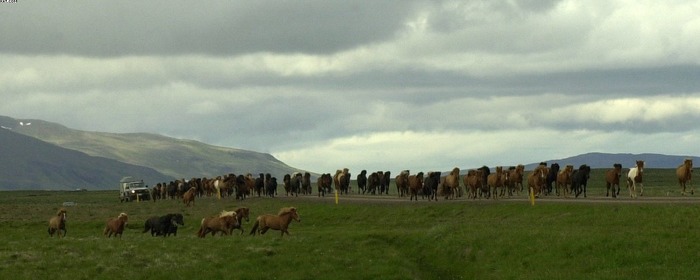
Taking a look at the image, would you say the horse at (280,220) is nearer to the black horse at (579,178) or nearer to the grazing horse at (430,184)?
the black horse at (579,178)

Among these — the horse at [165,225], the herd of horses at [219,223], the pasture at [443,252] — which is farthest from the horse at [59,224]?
the pasture at [443,252]

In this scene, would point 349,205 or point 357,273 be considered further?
point 349,205

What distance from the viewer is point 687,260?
33406 mm

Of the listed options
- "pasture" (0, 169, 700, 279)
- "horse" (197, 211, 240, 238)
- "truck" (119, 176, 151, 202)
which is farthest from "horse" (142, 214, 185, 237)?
"truck" (119, 176, 151, 202)

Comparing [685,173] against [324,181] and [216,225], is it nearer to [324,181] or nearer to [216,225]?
[216,225]

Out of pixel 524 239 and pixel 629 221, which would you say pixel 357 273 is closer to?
pixel 524 239

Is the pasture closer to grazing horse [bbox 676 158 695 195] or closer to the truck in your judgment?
grazing horse [bbox 676 158 695 195]

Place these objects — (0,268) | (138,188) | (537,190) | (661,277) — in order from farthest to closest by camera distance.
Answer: (138,188)
(537,190)
(0,268)
(661,277)

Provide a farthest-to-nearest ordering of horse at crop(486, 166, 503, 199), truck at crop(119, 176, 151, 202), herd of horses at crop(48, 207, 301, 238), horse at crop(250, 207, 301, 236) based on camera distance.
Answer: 1. truck at crop(119, 176, 151, 202)
2. horse at crop(486, 166, 503, 199)
3. herd of horses at crop(48, 207, 301, 238)
4. horse at crop(250, 207, 301, 236)

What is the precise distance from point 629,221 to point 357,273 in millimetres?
14012

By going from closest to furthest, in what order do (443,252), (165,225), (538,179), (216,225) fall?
(443,252) < (216,225) < (165,225) < (538,179)

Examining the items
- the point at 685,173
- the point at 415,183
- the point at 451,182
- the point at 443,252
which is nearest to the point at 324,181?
the point at 415,183

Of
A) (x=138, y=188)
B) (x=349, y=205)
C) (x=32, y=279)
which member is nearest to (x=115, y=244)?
(x=32, y=279)

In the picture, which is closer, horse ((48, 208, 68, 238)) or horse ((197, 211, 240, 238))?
horse ((197, 211, 240, 238))
